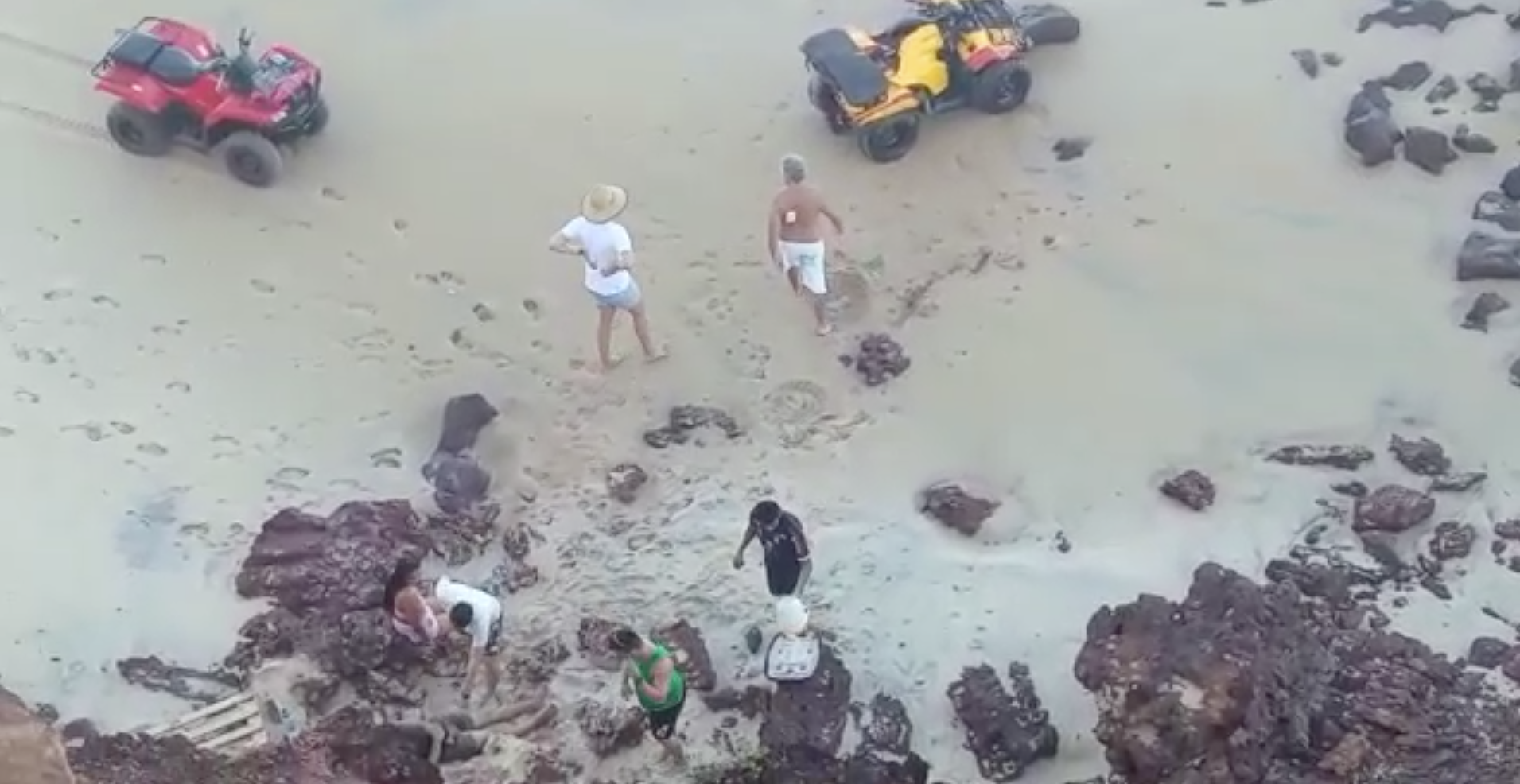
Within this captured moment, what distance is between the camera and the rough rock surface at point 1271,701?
958 cm

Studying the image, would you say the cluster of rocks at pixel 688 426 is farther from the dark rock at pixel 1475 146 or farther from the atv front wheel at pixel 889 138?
the dark rock at pixel 1475 146

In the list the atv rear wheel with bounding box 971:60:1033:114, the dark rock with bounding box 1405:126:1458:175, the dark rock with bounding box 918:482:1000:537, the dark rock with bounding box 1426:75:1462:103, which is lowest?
the dark rock with bounding box 918:482:1000:537

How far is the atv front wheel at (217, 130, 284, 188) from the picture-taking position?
1323 cm

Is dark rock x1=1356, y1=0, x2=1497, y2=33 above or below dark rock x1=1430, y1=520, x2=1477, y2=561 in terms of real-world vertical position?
above

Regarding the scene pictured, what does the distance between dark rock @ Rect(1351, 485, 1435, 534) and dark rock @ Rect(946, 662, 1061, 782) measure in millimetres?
2100

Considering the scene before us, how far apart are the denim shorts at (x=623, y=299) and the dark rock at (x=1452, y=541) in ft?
14.8

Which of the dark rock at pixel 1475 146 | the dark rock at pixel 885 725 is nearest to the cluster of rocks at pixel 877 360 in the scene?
the dark rock at pixel 885 725

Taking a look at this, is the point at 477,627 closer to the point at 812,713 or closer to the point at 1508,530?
the point at 812,713

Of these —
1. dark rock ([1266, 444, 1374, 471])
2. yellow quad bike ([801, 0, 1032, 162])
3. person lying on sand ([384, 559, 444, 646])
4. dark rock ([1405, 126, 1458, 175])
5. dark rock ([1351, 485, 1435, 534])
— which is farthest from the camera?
yellow quad bike ([801, 0, 1032, 162])

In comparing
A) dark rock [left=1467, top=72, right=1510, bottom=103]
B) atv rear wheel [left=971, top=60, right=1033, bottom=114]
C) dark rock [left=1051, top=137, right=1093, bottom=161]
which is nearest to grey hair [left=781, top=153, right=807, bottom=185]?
atv rear wheel [left=971, top=60, right=1033, bottom=114]

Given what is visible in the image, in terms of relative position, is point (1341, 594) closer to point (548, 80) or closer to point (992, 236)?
point (992, 236)

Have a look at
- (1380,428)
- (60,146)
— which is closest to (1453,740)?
(1380,428)

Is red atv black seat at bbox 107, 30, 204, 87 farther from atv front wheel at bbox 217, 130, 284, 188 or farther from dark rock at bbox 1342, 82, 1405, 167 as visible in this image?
dark rock at bbox 1342, 82, 1405, 167

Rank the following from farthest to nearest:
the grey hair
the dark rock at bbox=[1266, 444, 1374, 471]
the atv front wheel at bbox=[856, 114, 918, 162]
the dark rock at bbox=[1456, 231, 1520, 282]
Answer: the atv front wheel at bbox=[856, 114, 918, 162] → the dark rock at bbox=[1456, 231, 1520, 282] → the grey hair → the dark rock at bbox=[1266, 444, 1374, 471]
